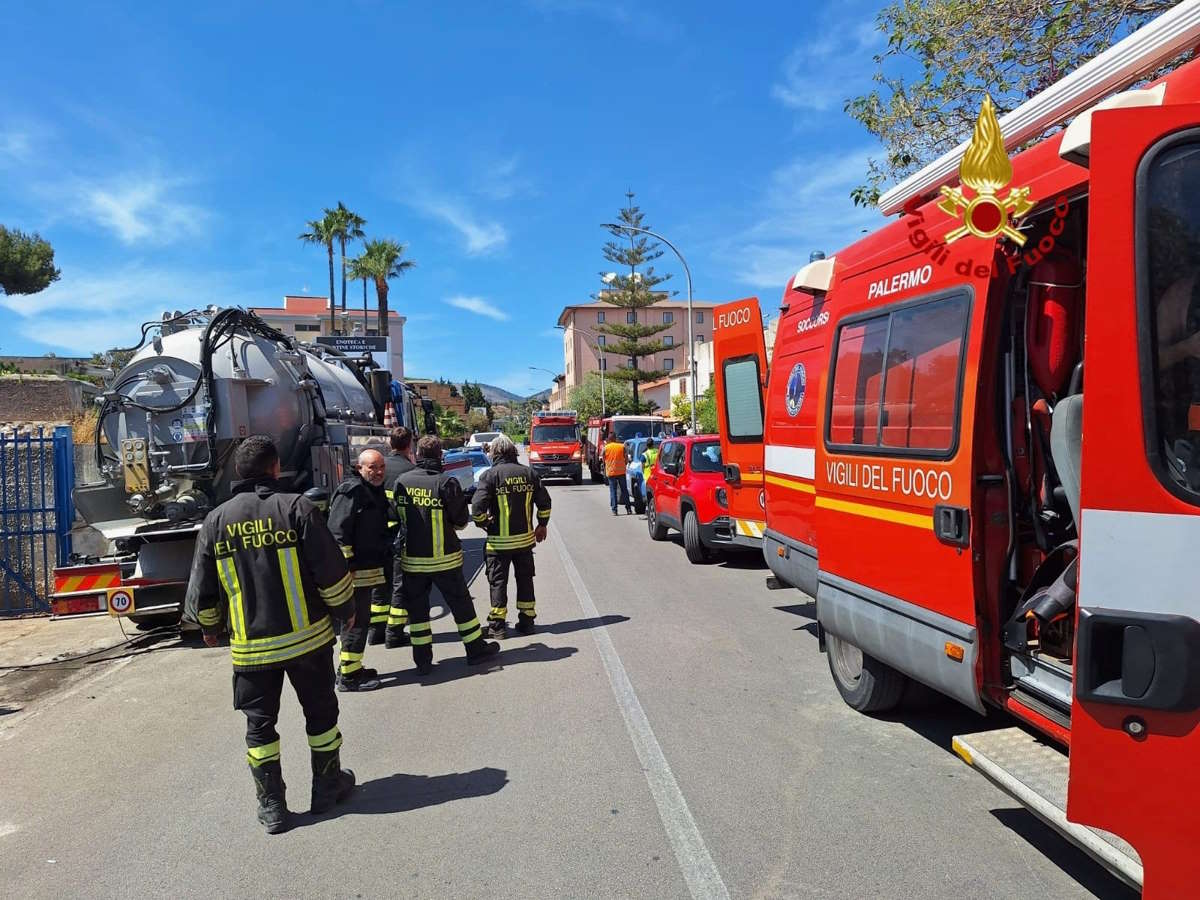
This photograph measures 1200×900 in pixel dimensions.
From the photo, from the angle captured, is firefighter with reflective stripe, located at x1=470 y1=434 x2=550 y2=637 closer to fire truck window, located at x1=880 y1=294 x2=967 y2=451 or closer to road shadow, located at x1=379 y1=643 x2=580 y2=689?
road shadow, located at x1=379 y1=643 x2=580 y2=689

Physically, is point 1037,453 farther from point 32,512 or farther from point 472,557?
point 32,512

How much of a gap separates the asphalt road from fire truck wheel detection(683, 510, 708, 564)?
166 inches

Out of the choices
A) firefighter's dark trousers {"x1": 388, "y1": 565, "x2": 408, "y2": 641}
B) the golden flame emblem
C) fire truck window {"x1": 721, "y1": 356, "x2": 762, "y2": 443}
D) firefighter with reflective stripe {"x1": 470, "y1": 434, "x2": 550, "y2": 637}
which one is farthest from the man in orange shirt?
the golden flame emblem

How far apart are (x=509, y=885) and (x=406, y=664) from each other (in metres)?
3.63

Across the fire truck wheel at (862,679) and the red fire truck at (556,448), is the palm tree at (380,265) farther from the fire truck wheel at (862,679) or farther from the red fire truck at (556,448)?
the fire truck wheel at (862,679)

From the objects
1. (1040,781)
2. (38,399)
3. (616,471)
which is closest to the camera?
(1040,781)

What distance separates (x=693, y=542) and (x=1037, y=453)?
761cm

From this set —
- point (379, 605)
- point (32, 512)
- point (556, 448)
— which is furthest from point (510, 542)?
point (556, 448)

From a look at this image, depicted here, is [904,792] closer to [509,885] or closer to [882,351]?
[509,885]

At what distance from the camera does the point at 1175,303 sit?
2.24m

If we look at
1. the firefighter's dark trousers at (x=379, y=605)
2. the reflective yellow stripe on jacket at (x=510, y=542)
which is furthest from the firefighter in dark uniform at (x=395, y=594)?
the reflective yellow stripe on jacket at (x=510, y=542)

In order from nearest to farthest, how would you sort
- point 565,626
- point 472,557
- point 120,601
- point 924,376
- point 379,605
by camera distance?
point 924,376
point 379,605
point 120,601
point 565,626
point 472,557

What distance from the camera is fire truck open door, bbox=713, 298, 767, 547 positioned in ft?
26.6

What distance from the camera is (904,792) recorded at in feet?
12.9
